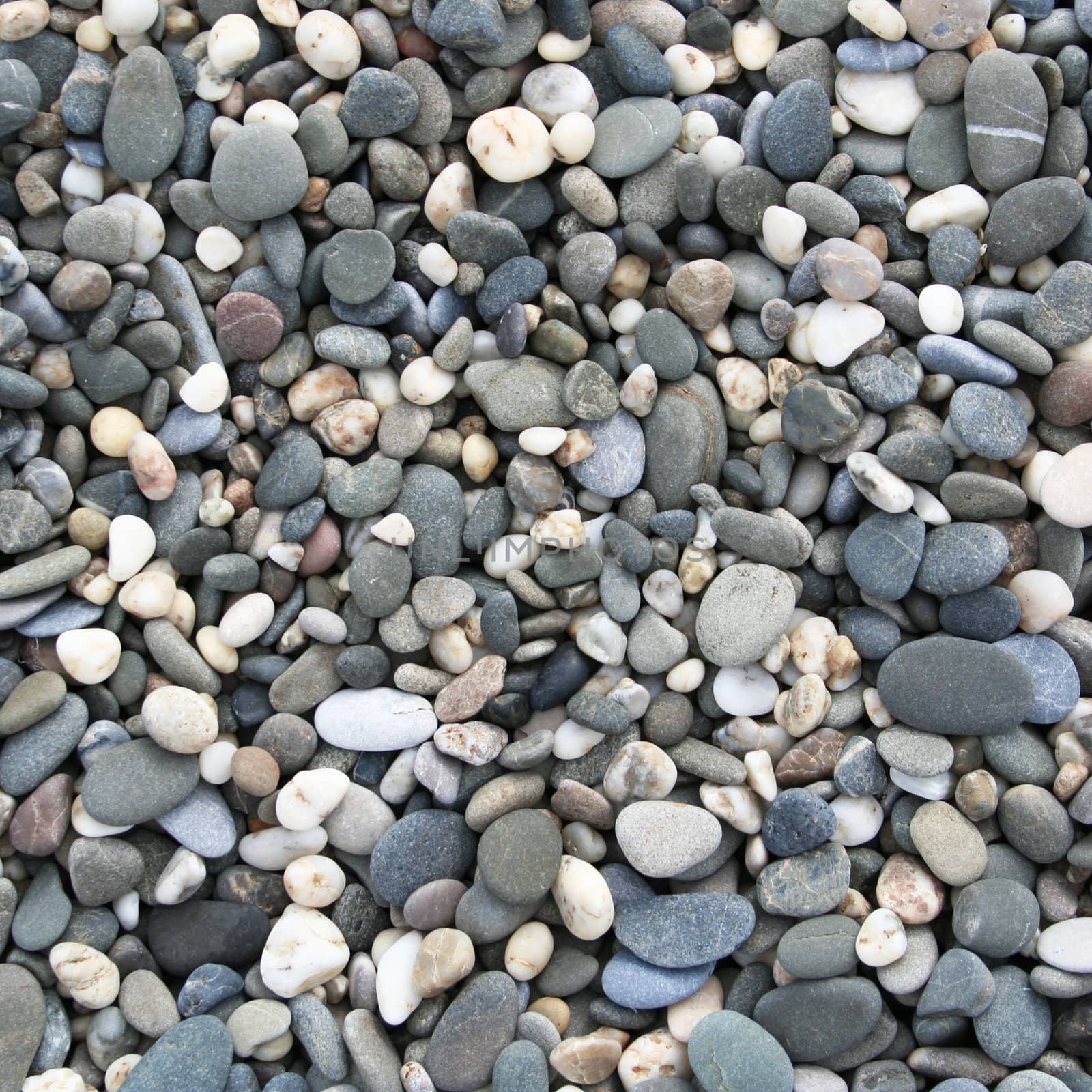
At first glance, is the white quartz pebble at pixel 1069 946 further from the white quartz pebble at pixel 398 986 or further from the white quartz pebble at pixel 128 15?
the white quartz pebble at pixel 128 15


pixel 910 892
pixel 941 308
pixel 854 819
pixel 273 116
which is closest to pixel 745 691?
pixel 854 819

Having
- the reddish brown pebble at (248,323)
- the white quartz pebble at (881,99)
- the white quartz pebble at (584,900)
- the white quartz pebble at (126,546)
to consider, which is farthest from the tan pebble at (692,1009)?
the white quartz pebble at (881,99)

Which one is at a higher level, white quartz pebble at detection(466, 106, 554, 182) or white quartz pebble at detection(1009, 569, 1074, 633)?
white quartz pebble at detection(466, 106, 554, 182)

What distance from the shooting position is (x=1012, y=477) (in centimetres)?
127

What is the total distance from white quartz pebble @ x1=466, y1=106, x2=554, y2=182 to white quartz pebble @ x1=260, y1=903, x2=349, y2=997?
38.0 inches

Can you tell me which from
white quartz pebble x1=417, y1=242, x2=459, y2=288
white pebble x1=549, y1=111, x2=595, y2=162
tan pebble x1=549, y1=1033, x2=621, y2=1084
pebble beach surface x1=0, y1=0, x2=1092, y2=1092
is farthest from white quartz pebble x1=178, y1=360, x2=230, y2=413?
tan pebble x1=549, y1=1033, x2=621, y2=1084

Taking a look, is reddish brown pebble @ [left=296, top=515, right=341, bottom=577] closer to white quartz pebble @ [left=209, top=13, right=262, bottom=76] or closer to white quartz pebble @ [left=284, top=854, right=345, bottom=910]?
white quartz pebble @ [left=284, top=854, right=345, bottom=910]

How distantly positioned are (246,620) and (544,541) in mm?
384

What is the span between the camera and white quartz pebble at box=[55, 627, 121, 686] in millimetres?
1179

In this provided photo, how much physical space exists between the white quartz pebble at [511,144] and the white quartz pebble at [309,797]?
2.60ft

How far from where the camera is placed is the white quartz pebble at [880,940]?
1.12 meters

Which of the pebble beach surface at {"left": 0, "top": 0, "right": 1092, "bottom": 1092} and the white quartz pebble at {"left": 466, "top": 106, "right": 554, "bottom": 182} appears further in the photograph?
the white quartz pebble at {"left": 466, "top": 106, "right": 554, "bottom": 182}

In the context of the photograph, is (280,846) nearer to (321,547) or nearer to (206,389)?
(321,547)

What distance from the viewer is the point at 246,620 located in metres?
1.22
